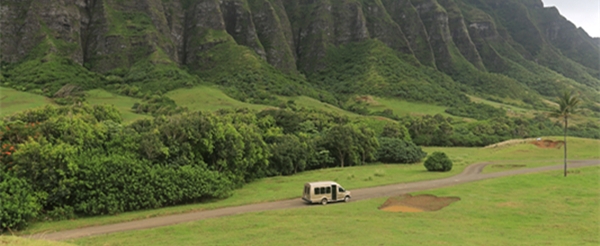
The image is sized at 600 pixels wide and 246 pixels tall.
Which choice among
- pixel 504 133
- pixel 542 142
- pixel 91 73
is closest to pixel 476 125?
pixel 504 133

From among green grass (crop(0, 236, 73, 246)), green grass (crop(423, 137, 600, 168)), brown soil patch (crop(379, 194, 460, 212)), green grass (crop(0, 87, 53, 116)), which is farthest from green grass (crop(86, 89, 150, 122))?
green grass (crop(0, 236, 73, 246))

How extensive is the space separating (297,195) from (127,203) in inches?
642

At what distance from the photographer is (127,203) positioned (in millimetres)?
35250

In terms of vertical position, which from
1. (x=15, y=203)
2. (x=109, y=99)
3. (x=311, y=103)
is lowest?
(x=15, y=203)

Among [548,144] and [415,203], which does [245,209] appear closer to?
[415,203]

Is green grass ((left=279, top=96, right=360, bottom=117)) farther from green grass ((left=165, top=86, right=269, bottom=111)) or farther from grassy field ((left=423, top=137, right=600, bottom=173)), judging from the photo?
grassy field ((left=423, top=137, right=600, bottom=173))

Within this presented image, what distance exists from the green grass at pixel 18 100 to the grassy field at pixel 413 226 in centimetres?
8985

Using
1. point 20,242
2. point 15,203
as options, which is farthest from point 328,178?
point 20,242

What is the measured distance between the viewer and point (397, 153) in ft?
246

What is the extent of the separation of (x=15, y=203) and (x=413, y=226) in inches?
1164

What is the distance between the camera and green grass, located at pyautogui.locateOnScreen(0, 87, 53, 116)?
9916 centimetres

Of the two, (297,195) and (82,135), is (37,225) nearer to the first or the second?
(82,135)

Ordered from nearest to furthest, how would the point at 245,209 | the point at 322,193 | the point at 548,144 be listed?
the point at 245,209 < the point at 322,193 < the point at 548,144

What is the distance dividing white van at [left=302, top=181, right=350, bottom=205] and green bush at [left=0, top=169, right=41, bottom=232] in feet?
73.4
